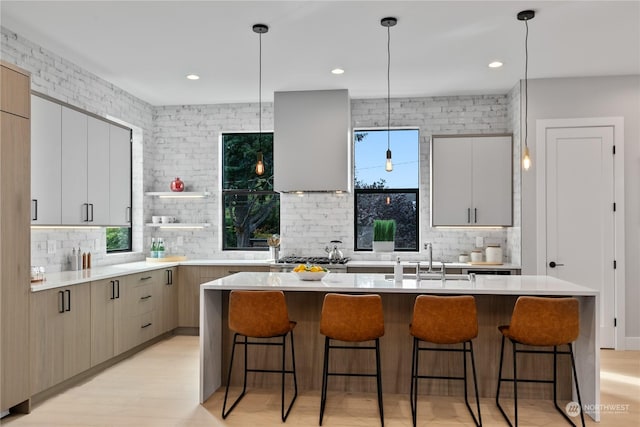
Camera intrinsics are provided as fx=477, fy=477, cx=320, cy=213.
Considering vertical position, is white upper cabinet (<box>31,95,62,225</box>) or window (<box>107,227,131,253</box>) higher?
white upper cabinet (<box>31,95,62,225</box>)

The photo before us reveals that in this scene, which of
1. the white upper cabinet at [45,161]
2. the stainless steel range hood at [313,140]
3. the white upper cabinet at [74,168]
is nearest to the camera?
the white upper cabinet at [45,161]

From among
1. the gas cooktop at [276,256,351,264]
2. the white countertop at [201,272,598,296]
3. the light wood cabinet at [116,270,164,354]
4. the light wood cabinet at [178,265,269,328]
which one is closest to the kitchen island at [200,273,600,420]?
the white countertop at [201,272,598,296]

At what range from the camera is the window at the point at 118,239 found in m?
6.11

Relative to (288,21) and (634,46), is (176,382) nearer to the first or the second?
(288,21)

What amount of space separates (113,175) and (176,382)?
8.25ft

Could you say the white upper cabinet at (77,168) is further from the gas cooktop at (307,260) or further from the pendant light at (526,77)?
the pendant light at (526,77)

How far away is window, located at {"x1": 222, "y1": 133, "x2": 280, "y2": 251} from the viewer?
6.90 m

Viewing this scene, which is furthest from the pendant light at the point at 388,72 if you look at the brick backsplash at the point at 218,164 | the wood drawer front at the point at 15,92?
the wood drawer front at the point at 15,92

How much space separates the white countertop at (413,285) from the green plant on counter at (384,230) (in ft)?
7.15

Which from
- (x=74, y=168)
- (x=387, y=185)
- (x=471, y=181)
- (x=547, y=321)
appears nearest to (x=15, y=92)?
(x=74, y=168)

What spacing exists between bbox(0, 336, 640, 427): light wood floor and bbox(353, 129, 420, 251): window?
2.92 metres

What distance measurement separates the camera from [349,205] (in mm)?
6594

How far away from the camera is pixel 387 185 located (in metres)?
6.64

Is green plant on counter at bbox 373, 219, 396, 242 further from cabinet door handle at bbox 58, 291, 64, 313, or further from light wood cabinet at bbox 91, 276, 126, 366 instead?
cabinet door handle at bbox 58, 291, 64, 313
